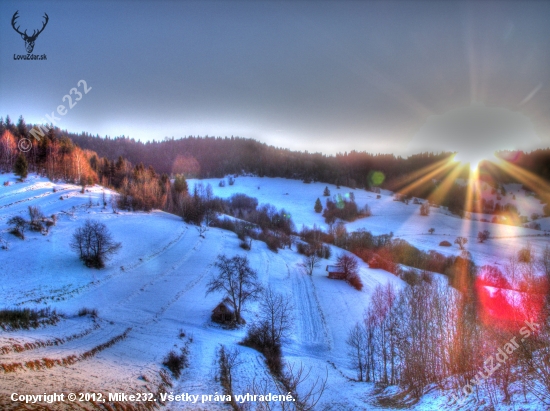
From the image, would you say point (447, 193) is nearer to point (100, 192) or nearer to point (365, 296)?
point (365, 296)

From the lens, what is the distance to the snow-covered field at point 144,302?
46.4 feet

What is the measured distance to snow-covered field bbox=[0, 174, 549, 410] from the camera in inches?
557

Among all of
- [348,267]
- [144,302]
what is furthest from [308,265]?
[144,302]

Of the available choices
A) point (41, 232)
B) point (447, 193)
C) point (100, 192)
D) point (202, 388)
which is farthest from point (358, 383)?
point (447, 193)

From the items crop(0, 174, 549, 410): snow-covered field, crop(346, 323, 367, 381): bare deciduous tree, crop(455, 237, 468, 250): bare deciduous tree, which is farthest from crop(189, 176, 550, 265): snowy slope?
crop(346, 323, 367, 381): bare deciduous tree

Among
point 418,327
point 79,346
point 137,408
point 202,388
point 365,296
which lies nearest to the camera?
point 137,408

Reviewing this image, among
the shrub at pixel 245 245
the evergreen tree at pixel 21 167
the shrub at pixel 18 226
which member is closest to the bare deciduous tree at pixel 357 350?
the shrub at pixel 245 245

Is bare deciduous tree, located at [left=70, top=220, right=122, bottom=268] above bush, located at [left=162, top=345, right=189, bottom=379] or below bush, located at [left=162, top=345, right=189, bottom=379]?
above

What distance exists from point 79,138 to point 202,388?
14432 cm

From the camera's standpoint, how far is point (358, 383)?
64.0 ft

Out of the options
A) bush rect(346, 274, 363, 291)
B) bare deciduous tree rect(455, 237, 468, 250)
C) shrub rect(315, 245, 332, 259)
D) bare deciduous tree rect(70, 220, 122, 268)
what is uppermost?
bare deciduous tree rect(70, 220, 122, 268)

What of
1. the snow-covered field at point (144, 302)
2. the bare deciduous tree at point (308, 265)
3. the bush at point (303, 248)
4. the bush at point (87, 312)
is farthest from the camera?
the bush at point (303, 248)

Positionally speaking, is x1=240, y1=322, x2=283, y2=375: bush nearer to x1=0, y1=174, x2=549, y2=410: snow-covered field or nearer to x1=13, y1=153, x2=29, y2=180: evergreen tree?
x1=0, y1=174, x2=549, y2=410: snow-covered field

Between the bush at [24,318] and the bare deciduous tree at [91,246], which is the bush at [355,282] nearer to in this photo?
the bare deciduous tree at [91,246]
